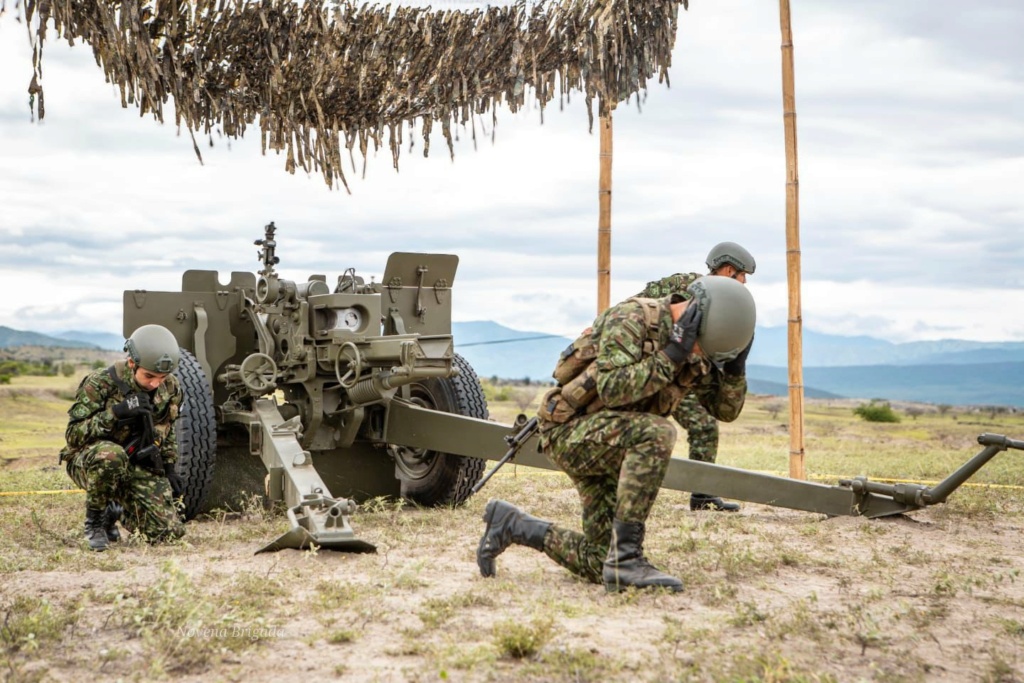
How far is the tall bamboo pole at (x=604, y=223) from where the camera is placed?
9180mm

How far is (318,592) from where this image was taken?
15.4 ft

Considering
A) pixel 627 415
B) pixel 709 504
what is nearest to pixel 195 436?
pixel 627 415

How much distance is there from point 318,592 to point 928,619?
8.06ft

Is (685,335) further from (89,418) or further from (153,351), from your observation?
(89,418)

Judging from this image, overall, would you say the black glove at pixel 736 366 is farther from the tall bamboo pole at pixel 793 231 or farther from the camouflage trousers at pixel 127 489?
the tall bamboo pole at pixel 793 231

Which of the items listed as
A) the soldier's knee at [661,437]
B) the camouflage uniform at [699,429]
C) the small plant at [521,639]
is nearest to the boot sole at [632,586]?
the soldier's knee at [661,437]

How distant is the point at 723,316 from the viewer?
4.66 m

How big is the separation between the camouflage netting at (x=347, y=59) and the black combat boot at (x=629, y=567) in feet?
13.5

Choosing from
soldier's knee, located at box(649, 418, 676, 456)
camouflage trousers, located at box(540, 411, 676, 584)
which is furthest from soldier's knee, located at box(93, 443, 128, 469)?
soldier's knee, located at box(649, 418, 676, 456)

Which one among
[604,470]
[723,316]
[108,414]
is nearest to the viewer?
[723,316]

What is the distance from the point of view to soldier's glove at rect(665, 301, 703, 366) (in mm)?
4680

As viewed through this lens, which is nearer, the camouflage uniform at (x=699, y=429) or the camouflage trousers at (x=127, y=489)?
the camouflage trousers at (x=127, y=489)

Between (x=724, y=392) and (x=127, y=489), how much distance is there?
130 inches

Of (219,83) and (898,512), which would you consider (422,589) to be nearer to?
(898,512)
